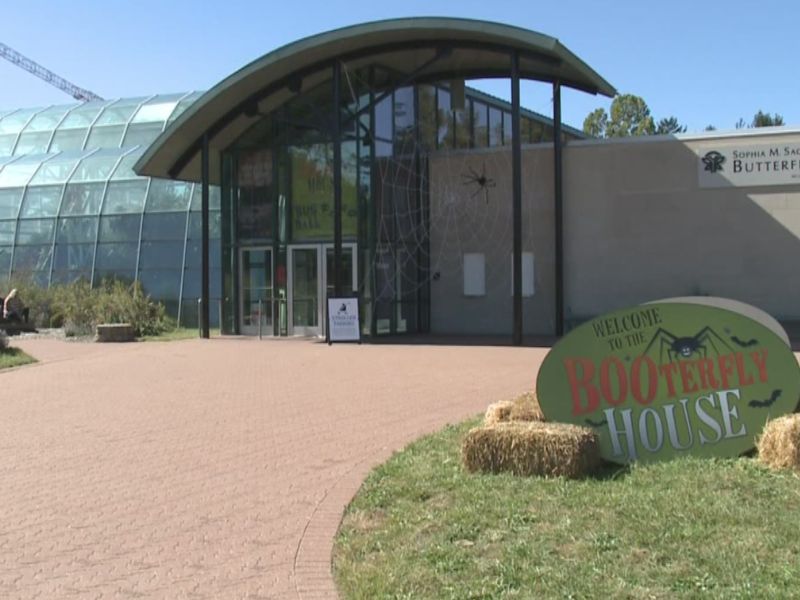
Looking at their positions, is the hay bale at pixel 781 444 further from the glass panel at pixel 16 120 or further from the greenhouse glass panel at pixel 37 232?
the glass panel at pixel 16 120

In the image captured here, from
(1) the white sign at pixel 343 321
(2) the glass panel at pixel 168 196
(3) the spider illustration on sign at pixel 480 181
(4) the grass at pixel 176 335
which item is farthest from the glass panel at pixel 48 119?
(1) the white sign at pixel 343 321

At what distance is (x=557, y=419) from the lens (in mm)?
7285

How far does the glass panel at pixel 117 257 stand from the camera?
3069 centimetres

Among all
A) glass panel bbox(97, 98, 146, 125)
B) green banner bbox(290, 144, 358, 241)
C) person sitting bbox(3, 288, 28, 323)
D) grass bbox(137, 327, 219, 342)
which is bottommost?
grass bbox(137, 327, 219, 342)

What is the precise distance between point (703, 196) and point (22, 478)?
19.0m

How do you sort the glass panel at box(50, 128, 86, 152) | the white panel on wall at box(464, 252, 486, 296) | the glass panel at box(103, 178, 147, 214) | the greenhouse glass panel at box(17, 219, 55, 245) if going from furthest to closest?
1. the glass panel at box(50, 128, 86, 152)
2. the greenhouse glass panel at box(17, 219, 55, 245)
3. the glass panel at box(103, 178, 147, 214)
4. the white panel on wall at box(464, 252, 486, 296)

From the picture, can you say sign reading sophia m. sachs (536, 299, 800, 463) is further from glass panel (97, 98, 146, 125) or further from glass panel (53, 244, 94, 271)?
glass panel (97, 98, 146, 125)

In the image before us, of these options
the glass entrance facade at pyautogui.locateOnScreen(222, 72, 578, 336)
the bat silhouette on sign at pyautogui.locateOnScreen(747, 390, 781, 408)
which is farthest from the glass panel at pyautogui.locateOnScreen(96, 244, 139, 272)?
the bat silhouette on sign at pyautogui.locateOnScreen(747, 390, 781, 408)

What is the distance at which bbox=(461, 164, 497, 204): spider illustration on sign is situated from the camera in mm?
24406

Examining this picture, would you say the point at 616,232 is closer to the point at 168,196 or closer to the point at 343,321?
the point at 343,321

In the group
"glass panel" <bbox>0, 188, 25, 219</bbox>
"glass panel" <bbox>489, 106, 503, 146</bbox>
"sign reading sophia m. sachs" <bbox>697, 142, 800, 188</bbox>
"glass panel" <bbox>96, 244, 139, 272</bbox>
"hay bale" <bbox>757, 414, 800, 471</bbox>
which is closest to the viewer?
"hay bale" <bbox>757, 414, 800, 471</bbox>

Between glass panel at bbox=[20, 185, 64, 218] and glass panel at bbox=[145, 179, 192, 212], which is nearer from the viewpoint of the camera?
glass panel at bbox=[145, 179, 192, 212]

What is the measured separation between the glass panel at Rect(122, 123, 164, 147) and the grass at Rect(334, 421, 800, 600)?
104ft

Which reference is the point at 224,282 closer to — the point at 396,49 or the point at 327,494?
the point at 396,49
